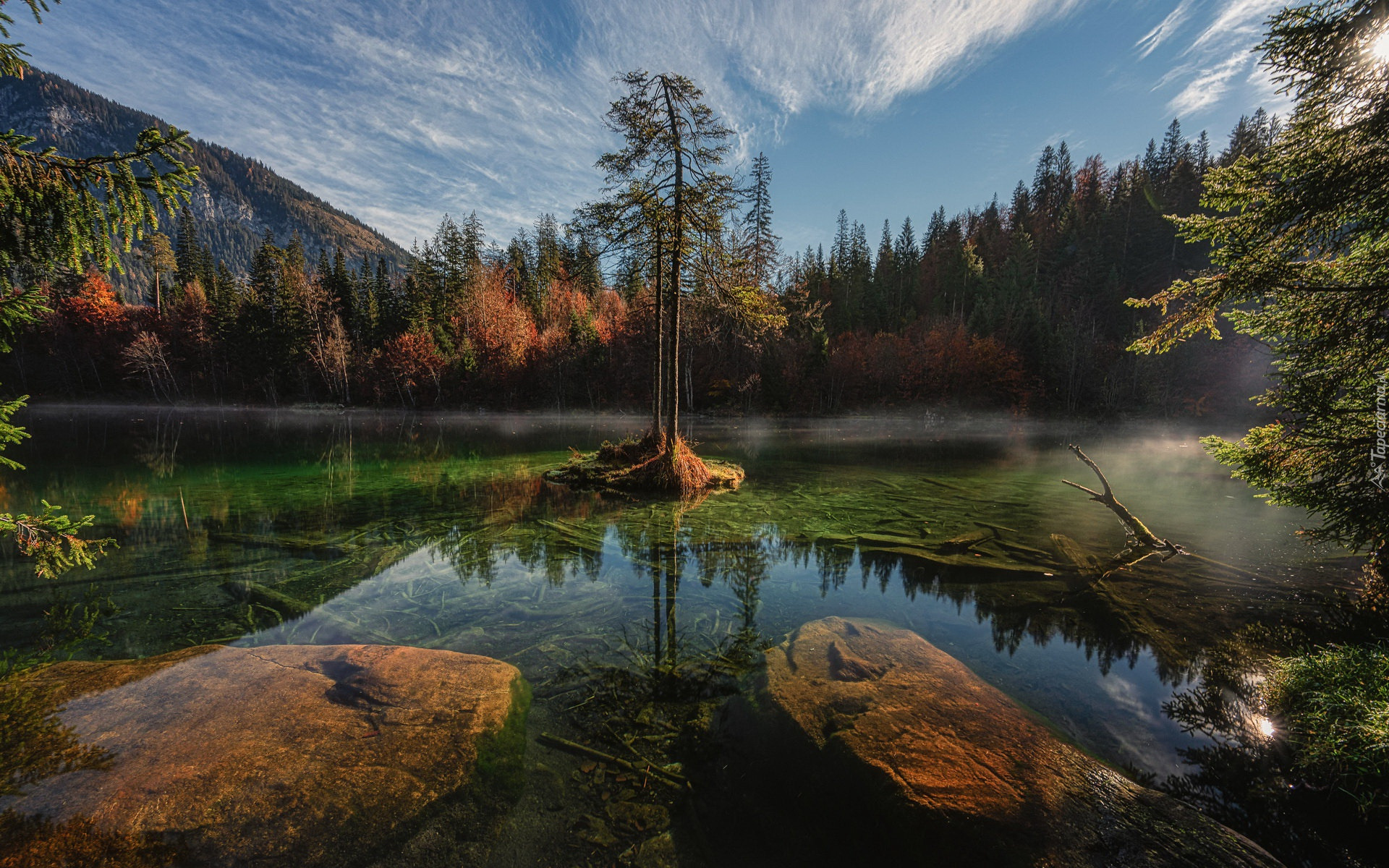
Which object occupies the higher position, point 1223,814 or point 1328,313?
point 1328,313

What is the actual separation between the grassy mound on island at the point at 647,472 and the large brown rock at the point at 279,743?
9.93m

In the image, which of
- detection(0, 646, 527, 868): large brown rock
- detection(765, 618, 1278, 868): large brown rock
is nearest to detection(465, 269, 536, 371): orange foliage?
detection(0, 646, 527, 868): large brown rock

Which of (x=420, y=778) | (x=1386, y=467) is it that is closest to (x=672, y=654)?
(x=420, y=778)

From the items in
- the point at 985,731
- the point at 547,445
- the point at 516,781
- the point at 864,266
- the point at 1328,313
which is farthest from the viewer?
the point at 864,266

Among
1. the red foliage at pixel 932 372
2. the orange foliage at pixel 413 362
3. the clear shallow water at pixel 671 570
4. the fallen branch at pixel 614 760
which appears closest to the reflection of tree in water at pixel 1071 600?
the clear shallow water at pixel 671 570

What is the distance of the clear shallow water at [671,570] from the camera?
595 centimetres

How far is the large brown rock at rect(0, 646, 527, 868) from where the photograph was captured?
3082mm

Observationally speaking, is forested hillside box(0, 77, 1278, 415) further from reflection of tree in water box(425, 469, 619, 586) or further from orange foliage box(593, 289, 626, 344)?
reflection of tree in water box(425, 469, 619, 586)

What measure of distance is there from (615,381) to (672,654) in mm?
50506

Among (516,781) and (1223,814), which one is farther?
(516,781)

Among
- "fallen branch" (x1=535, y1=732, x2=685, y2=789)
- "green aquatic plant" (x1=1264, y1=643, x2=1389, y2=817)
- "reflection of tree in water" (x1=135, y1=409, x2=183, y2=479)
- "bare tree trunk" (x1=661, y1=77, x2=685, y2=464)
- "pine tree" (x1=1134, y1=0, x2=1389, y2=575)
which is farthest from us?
"reflection of tree in water" (x1=135, y1=409, x2=183, y2=479)

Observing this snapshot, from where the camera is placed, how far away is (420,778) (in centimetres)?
366

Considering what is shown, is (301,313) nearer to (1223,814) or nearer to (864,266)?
(864,266)

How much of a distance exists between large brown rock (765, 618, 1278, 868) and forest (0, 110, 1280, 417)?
126 feet
